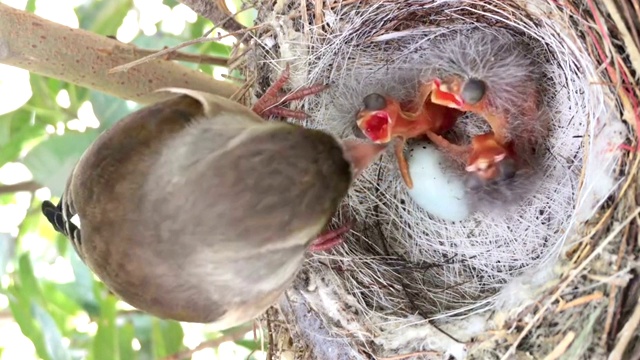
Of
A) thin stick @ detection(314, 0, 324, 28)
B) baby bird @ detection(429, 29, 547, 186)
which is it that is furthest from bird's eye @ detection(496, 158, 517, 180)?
thin stick @ detection(314, 0, 324, 28)

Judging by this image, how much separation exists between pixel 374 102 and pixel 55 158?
2.28 feet

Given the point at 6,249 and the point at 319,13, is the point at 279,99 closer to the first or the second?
the point at 319,13

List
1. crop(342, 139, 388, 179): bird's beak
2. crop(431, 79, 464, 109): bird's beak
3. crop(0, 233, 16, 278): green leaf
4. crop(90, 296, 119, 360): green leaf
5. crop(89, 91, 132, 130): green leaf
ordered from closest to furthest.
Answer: crop(342, 139, 388, 179): bird's beak < crop(431, 79, 464, 109): bird's beak < crop(90, 296, 119, 360): green leaf < crop(89, 91, 132, 130): green leaf < crop(0, 233, 16, 278): green leaf

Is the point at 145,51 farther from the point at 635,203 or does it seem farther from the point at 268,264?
the point at 635,203

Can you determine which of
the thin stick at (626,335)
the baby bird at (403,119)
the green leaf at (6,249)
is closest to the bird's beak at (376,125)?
the baby bird at (403,119)

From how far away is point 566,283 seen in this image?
4.04 ft

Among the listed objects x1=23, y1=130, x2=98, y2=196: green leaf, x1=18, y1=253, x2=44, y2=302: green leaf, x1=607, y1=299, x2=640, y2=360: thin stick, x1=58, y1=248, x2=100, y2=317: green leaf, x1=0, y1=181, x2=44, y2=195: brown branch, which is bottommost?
x1=58, y1=248, x2=100, y2=317: green leaf

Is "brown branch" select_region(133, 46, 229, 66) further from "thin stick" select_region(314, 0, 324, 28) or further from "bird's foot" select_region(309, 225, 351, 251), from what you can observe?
"bird's foot" select_region(309, 225, 351, 251)

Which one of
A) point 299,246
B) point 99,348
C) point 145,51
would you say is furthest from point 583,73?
point 99,348

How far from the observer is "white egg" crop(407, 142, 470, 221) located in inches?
62.2

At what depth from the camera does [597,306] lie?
1.18 m

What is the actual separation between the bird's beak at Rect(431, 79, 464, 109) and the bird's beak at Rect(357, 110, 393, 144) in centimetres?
11

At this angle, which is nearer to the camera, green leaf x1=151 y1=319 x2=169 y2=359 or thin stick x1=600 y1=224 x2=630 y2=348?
thin stick x1=600 y1=224 x2=630 y2=348

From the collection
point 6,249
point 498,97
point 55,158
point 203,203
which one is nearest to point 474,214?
point 498,97
